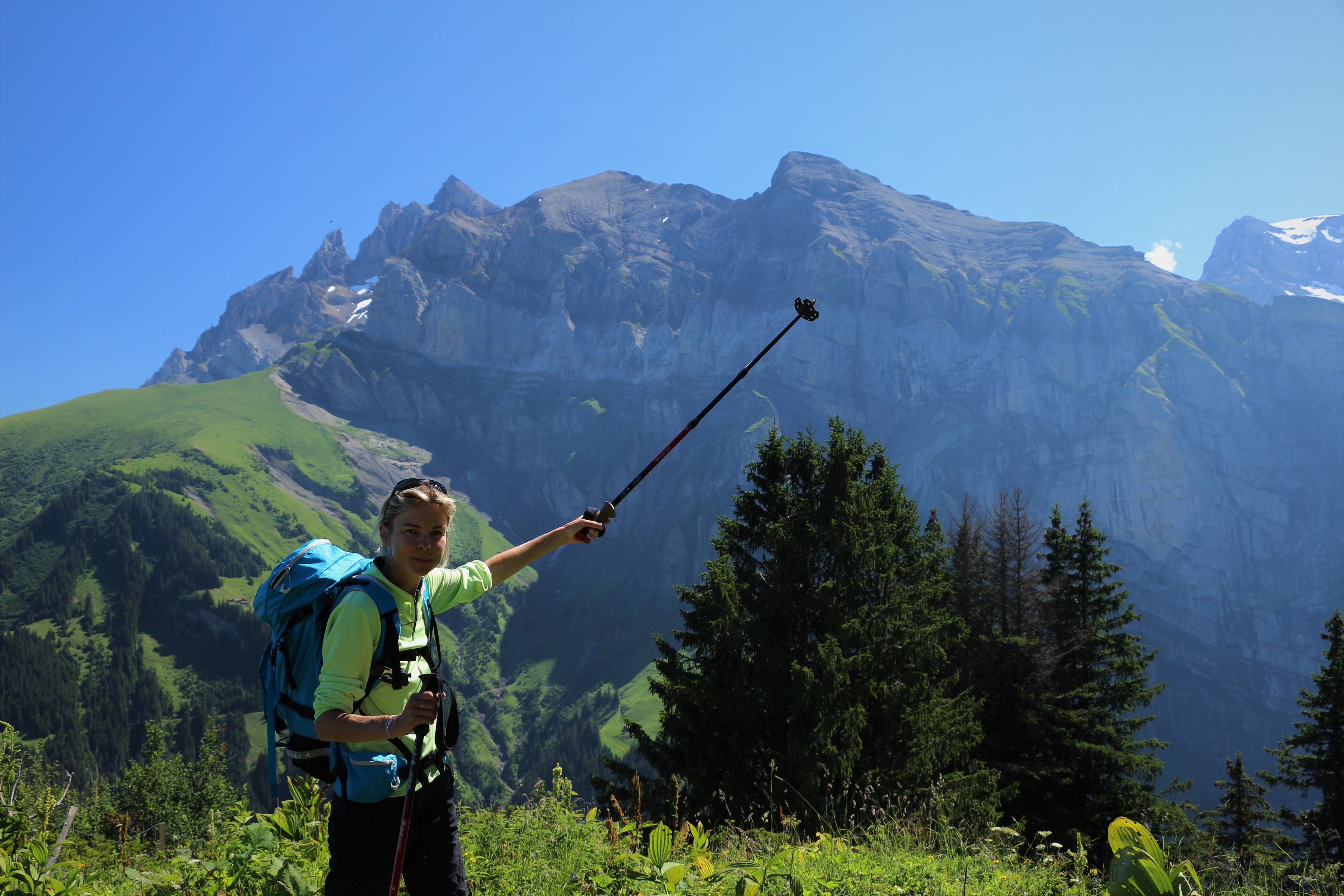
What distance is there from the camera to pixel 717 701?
50.5 feet

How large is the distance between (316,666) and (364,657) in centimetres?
41

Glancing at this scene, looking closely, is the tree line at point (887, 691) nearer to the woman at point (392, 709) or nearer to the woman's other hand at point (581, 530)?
the woman's other hand at point (581, 530)

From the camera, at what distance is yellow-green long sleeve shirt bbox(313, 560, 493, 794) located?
3096mm

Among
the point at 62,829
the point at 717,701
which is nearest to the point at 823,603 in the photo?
the point at 717,701

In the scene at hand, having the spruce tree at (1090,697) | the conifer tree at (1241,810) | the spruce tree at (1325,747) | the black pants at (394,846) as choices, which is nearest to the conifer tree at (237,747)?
the spruce tree at (1090,697)

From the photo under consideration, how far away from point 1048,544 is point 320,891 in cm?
3080

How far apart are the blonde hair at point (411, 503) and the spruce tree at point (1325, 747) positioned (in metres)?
29.1

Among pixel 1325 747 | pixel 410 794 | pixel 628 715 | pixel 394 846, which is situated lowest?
pixel 628 715

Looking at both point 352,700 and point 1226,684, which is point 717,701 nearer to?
point 352,700

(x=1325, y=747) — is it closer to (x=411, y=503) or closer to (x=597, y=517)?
(x=597, y=517)

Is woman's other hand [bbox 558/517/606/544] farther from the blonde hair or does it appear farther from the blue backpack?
the blue backpack

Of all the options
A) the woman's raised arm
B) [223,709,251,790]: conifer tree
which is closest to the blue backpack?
the woman's raised arm

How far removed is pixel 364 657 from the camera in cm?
315

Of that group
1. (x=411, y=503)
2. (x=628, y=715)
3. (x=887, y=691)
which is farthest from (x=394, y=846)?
(x=628, y=715)
